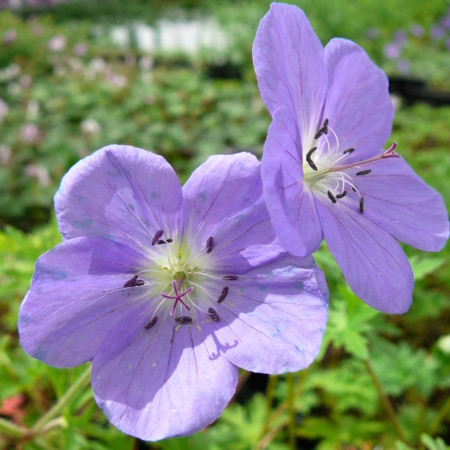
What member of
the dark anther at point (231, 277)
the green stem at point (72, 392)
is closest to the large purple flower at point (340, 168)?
the dark anther at point (231, 277)

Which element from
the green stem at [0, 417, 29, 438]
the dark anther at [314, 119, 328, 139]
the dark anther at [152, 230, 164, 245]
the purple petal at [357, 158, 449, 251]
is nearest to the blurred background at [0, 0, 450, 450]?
the green stem at [0, 417, 29, 438]

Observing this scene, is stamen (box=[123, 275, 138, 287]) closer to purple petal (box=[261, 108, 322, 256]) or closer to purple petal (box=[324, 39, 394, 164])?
purple petal (box=[261, 108, 322, 256])

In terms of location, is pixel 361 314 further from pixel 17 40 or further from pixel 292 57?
pixel 17 40

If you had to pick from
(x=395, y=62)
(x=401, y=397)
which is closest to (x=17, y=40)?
(x=395, y=62)

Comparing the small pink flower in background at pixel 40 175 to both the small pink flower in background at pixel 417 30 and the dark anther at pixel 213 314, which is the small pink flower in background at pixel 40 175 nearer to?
the dark anther at pixel 213 314

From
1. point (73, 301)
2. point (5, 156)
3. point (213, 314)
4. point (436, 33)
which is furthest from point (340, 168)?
point (436, 33)
